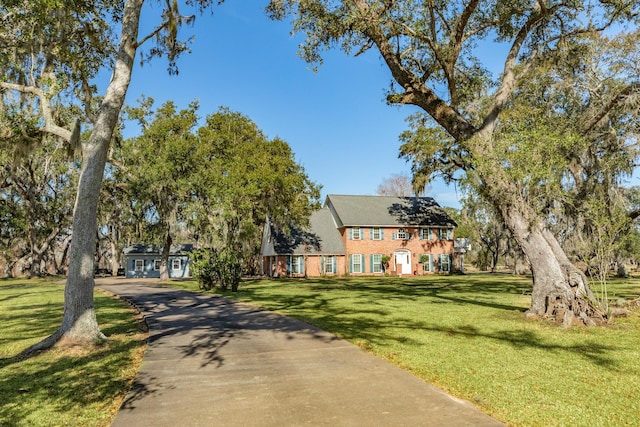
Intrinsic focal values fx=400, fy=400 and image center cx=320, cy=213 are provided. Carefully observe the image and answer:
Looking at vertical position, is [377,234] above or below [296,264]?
above

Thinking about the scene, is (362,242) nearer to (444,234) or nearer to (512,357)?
(444,234)

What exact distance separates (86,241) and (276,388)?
531 cm

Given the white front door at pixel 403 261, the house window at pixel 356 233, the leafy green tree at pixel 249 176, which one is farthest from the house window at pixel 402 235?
the leafy green tree at pixel 249 176

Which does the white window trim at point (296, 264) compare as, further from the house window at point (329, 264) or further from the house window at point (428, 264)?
the house window at point (428, 264)

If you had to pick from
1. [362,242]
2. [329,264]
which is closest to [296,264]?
[329,264]

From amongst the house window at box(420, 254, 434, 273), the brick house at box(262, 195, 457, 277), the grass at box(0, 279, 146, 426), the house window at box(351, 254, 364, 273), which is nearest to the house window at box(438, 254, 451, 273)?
the brick house at box(262, 195, 457, 277)

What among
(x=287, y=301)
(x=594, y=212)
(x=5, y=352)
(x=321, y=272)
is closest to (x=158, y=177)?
(x=321, y=272)

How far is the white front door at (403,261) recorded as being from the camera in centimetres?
3794

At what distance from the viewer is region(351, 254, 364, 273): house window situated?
122 ft

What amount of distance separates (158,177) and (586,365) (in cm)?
2906

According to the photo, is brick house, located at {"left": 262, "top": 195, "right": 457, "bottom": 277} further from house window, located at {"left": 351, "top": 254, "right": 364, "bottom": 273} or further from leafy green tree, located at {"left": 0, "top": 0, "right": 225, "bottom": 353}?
leafy green tree, located at {"left": 0, "top": 0, "right": 225, "bottom": 353}

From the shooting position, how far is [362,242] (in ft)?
123

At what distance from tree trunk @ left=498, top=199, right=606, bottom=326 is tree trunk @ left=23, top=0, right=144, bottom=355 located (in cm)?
1057

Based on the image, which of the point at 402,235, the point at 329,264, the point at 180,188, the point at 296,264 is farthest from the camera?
the point at 402,235
